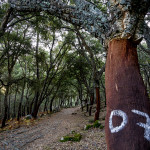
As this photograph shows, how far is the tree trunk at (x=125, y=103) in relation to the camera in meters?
1.19

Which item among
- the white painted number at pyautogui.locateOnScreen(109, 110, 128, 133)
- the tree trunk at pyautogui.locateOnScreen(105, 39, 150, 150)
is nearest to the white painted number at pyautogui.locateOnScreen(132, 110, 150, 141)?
the tree trunk at pyautogui.locateOnScreen(105, 39, 150, 150)

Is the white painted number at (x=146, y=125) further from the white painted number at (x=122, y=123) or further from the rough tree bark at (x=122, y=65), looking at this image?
the white painted number at (x=122, y=123)

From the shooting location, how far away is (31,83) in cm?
877

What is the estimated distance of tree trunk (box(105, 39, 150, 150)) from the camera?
1191 millimetres

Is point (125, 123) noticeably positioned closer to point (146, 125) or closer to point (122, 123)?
point (122, 123)

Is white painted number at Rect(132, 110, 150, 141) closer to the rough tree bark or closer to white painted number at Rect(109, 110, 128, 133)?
the rough tree bark

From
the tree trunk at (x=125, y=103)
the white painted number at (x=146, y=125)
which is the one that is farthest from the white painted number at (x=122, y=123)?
the white painted number at (x=146, y=125)

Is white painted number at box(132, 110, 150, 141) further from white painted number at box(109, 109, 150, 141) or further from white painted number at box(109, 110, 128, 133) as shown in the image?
white painted number at box(109, 110, 128, 133)

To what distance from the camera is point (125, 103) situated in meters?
1.35

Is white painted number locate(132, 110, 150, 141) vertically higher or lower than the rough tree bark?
lower

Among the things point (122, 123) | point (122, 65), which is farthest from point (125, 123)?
point (122, 65)

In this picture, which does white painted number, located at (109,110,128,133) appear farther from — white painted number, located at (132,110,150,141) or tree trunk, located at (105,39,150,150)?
white painted number, located at (132,110,150,141)

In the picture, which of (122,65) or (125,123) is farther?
(122,65)

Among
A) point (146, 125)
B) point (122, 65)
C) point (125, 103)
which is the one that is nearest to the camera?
point (146, 125)
